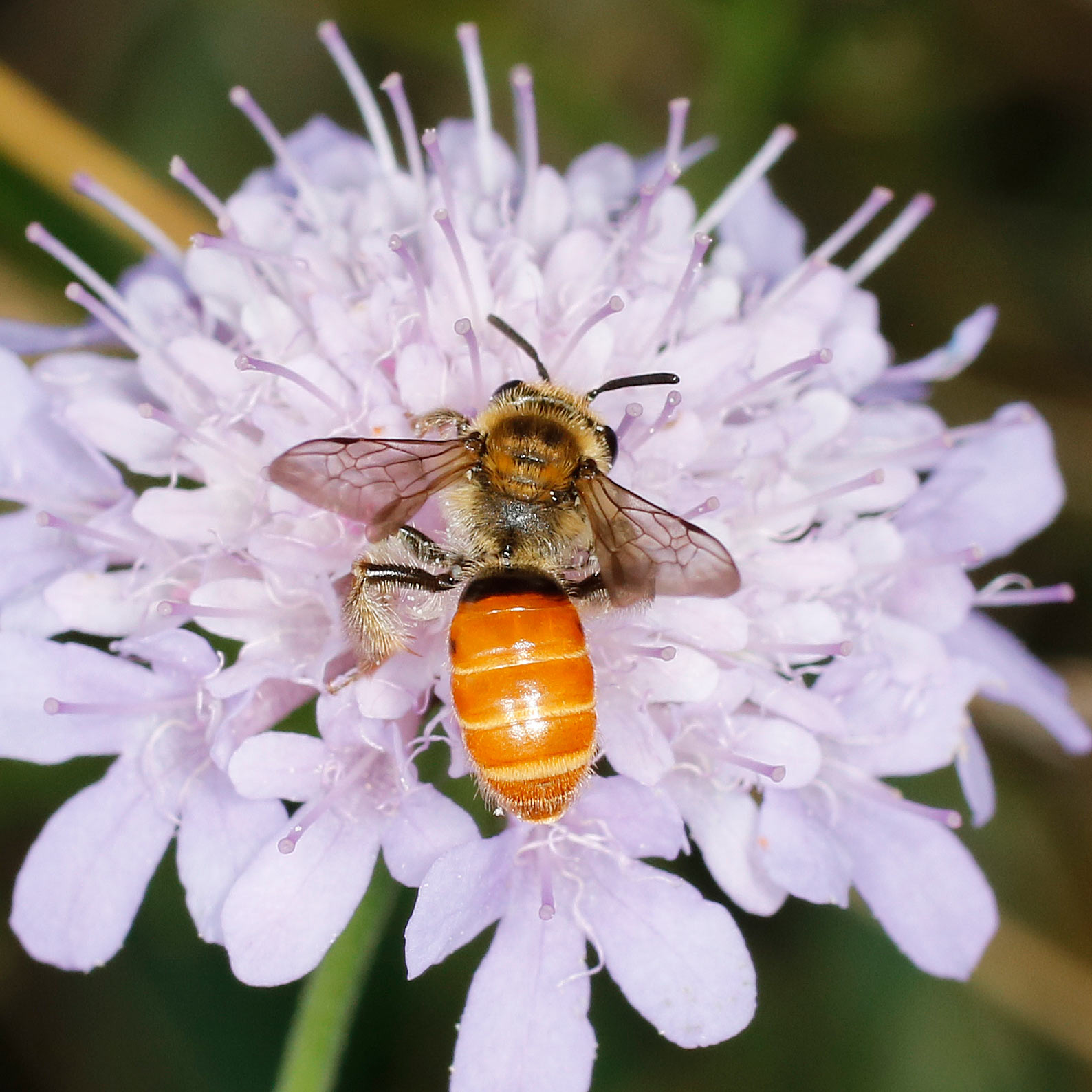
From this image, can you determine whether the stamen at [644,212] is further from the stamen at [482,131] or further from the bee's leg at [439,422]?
the bee's leg at [439,422]

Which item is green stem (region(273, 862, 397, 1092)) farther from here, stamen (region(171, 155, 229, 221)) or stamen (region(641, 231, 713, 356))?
stamen (region(171, 155, 229, 221))

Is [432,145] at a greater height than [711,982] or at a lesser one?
greater

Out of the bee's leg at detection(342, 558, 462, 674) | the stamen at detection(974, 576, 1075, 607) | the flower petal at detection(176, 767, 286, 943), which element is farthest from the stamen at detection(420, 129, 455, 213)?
the stamen at detection(974, 576, 1075, 607)

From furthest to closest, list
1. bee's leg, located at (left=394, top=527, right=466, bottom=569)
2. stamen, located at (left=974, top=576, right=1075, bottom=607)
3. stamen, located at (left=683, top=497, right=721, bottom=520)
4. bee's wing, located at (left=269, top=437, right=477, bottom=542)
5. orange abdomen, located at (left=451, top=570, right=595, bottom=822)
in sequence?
stamen, located at (left=974, top=576, right=1075, bottom=607)
stamen, located at (left=683, top=497, right=721, bottom=520)
bee's leg, located at (left=394, top=527, right=466, bottom=569)
bee's wing, located at (left=269, top=437, right=477, bottom=542)
orange abdomen, located at (left=451, top=570, right=595, bottom=822)

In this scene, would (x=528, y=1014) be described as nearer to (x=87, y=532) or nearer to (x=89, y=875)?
(x=89, y=875)

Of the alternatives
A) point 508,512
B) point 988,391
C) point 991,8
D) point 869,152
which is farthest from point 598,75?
point 508,512

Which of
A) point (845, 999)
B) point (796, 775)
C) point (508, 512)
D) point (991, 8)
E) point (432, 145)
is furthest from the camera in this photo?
point (991, 8)

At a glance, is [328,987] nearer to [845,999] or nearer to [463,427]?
[463,427]

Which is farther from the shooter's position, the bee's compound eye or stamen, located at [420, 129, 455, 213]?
stamen, located at [420, 129, 455, 213]

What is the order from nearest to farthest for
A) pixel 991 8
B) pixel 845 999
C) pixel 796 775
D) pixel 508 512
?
pixel 508 512, pixel 796 775, pixel 845 999, pixel 991 8
